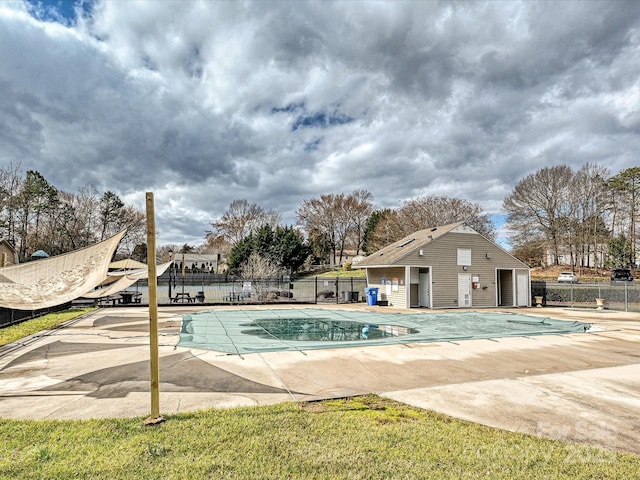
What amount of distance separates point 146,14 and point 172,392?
27.7 feet

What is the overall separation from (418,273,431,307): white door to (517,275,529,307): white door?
6.44 m

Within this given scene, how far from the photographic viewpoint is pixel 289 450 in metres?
3.09

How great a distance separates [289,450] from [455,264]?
62.9ft

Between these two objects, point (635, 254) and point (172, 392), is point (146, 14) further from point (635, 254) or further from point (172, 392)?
point (635, 254)

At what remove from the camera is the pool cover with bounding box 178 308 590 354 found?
26.7 feet

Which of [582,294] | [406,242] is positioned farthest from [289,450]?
[582,294]

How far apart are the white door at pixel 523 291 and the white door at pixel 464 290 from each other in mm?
3777

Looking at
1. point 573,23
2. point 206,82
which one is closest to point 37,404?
point 206,82

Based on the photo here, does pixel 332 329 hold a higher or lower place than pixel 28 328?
lower

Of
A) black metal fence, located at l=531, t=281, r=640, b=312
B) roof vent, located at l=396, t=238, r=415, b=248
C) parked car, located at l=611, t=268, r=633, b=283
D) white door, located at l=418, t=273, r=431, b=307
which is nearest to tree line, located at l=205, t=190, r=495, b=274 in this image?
parked car, located at l=611, t=268, r=633, b=283

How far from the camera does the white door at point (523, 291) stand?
21500 mm

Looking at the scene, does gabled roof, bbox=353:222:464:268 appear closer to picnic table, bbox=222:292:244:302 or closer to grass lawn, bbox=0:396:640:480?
picnic table, bbox=222:292:244:302

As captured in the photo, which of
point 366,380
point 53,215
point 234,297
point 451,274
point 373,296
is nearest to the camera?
point 366,380

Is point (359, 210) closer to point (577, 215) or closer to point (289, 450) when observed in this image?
point (577, 215)
